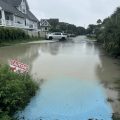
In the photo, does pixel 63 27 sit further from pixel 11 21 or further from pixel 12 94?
pixel 12 94

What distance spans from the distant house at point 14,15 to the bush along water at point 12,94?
35.1 meters

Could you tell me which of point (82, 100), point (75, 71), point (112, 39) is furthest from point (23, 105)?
point (112, 39)

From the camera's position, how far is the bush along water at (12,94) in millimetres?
7855

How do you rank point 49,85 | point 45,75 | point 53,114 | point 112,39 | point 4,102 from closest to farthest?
point 4,102, point 53,114, point 49,85, point 45,75, point 112,39

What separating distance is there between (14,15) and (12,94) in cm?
4411

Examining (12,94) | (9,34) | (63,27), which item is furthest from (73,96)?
(63,27)

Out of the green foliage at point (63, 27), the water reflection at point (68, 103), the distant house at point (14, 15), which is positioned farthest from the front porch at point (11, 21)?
the water reflection at point (68, 103)

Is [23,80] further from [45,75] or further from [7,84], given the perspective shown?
[45,75]

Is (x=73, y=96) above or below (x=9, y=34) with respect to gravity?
below

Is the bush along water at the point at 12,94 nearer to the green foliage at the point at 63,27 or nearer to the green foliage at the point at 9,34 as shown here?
the green foliage at the point at 9,34

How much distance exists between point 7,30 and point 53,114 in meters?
30.1

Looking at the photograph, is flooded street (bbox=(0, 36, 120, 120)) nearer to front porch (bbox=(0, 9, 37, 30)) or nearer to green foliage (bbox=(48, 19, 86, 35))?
front porch (bbox=(0, 9, 37, 30))

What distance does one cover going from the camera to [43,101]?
962cm

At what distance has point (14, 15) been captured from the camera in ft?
167
